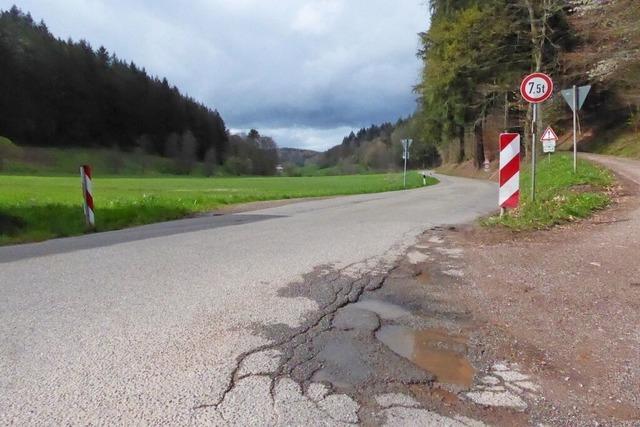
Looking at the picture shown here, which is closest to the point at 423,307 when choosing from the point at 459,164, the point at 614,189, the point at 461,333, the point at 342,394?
the point at 461,333

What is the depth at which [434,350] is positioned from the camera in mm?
2932

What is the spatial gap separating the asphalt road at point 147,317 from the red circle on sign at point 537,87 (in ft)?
12.3

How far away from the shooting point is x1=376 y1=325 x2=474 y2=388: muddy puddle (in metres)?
2.58

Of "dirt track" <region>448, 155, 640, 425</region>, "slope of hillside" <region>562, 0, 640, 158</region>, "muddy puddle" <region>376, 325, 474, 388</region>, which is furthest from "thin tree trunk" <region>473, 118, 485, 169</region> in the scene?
"muddy puddle" <region>376, 325, 474, 388</region>

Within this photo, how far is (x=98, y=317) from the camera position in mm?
3514

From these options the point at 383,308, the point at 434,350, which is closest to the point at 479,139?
the point at 383,308

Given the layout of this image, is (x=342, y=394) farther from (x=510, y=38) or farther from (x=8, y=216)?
(x=510, y=38)

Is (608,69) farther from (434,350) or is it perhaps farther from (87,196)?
(87,196)

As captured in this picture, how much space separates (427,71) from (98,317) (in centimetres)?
3081

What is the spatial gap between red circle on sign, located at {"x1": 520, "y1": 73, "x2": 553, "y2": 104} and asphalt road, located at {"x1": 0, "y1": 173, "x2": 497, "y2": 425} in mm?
3759

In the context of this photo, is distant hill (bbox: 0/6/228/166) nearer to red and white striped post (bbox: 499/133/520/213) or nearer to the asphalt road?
the asphalt road

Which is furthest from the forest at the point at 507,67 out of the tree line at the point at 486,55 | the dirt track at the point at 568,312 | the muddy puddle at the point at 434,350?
the muddy puddle at the point at 434,350

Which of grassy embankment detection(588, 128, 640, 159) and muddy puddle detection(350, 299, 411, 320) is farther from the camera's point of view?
grassy embankment detection(588, 128, 640, 159)

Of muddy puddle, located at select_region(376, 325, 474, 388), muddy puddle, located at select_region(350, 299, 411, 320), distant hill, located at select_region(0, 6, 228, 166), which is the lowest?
muddy puddle, located at select_region(376, 325, 474, 388)
